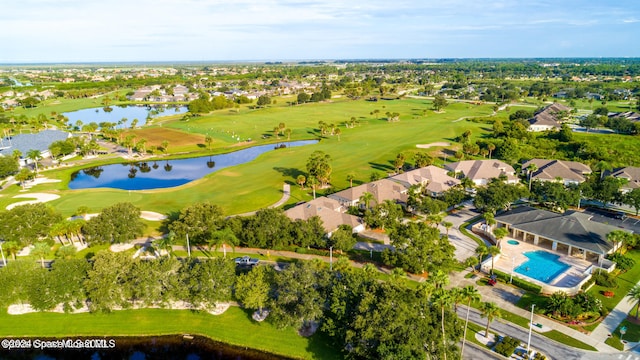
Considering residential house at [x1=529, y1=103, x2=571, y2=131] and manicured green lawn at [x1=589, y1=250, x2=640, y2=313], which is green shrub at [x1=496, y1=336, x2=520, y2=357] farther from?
residential house at [x1=529, y1=103, x2=571, y2=131]

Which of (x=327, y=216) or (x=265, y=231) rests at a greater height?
(x=265, y=231)

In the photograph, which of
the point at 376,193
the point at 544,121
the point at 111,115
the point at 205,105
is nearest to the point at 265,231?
the point at 376,193

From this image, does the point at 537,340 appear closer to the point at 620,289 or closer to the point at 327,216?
the point at 620,289

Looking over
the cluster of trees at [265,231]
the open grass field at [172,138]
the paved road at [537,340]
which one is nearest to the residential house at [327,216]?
the cluster of trees at [265,231]

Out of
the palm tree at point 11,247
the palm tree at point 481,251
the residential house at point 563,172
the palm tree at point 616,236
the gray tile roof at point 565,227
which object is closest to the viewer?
the palm tree at point 481,251

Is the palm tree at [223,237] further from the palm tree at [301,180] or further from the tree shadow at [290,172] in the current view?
the tree shadow at [290,172]

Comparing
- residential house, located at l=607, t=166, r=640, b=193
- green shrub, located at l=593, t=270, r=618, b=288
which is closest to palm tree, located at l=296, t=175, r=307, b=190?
green shrub, located at l=593, t=270, r=618, b=288
